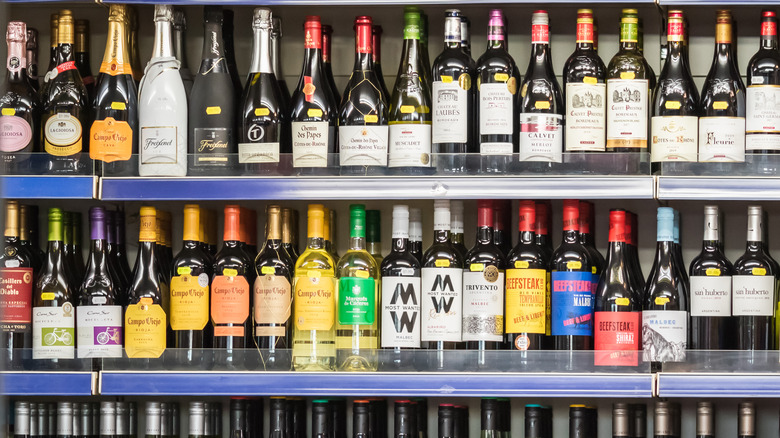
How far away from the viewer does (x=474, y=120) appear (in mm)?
2158

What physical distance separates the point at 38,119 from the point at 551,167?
117 cm

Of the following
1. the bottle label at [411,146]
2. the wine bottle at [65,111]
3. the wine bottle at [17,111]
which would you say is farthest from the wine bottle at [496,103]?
the wine bottle at [17,111]

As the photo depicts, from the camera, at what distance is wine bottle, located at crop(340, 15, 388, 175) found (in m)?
2.06

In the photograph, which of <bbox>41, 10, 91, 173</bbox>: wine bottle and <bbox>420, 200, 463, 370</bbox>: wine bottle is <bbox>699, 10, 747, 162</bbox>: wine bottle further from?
<bbox>41, 10, 91, 173</bbox>: wine bottle

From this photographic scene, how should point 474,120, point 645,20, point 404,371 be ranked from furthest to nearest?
point 645,20 → point 474,120 → point 404,371

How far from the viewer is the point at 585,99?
6.75ft

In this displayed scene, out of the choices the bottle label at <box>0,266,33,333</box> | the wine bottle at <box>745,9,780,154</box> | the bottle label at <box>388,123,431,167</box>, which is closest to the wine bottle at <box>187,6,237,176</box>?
the bottle label at <box>388,123,431,167</box>

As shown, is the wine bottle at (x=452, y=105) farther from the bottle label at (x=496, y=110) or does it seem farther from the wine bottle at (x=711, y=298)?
the wine bottle at (x=711, y=298)

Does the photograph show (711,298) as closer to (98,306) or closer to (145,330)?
(145,330)

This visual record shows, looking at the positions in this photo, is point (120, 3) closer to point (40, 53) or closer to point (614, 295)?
point (40, 53)

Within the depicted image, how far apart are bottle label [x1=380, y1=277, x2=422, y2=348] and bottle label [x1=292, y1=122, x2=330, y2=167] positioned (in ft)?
0.99

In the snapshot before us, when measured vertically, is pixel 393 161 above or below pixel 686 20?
below

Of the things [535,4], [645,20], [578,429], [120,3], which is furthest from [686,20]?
[120,3]

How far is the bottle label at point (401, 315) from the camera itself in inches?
80.8
